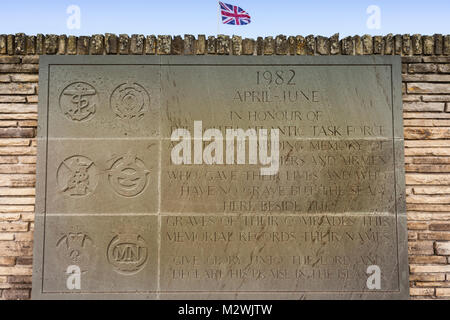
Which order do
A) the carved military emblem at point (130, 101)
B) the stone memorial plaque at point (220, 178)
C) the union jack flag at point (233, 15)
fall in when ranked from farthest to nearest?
1. the union jack flag at point (233, 15)
2. the carved military emblem at point (130, 101)
3. the stone memorial plaque at point (220, 178)

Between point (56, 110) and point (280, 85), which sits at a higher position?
point (280, 85)

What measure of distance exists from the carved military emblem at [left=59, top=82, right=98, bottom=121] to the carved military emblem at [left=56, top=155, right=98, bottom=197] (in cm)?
47

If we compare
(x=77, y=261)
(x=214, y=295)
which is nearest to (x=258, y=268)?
(x=214, y=295)

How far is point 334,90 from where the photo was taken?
4012 millimetres

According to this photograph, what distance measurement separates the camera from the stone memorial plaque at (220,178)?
382cm

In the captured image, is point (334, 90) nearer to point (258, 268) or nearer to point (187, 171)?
point (187, 171)

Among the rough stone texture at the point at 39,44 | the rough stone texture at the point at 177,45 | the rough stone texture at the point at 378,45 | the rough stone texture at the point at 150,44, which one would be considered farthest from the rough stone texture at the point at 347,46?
the rough stone texture at the point at 39,44

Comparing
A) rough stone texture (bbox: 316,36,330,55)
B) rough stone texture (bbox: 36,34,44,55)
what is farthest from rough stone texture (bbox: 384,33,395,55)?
rough stone texture (bbox: 36,34,44,55)

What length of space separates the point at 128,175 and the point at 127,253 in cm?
82

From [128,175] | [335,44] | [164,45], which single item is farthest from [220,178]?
[335,44]

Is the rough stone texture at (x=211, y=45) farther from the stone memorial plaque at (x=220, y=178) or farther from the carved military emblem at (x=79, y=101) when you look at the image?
the carved military emblem at (x=79, y=101)

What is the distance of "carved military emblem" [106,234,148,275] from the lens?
384 centimetres

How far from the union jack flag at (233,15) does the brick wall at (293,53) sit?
1719mm

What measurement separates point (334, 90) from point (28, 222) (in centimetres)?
360
